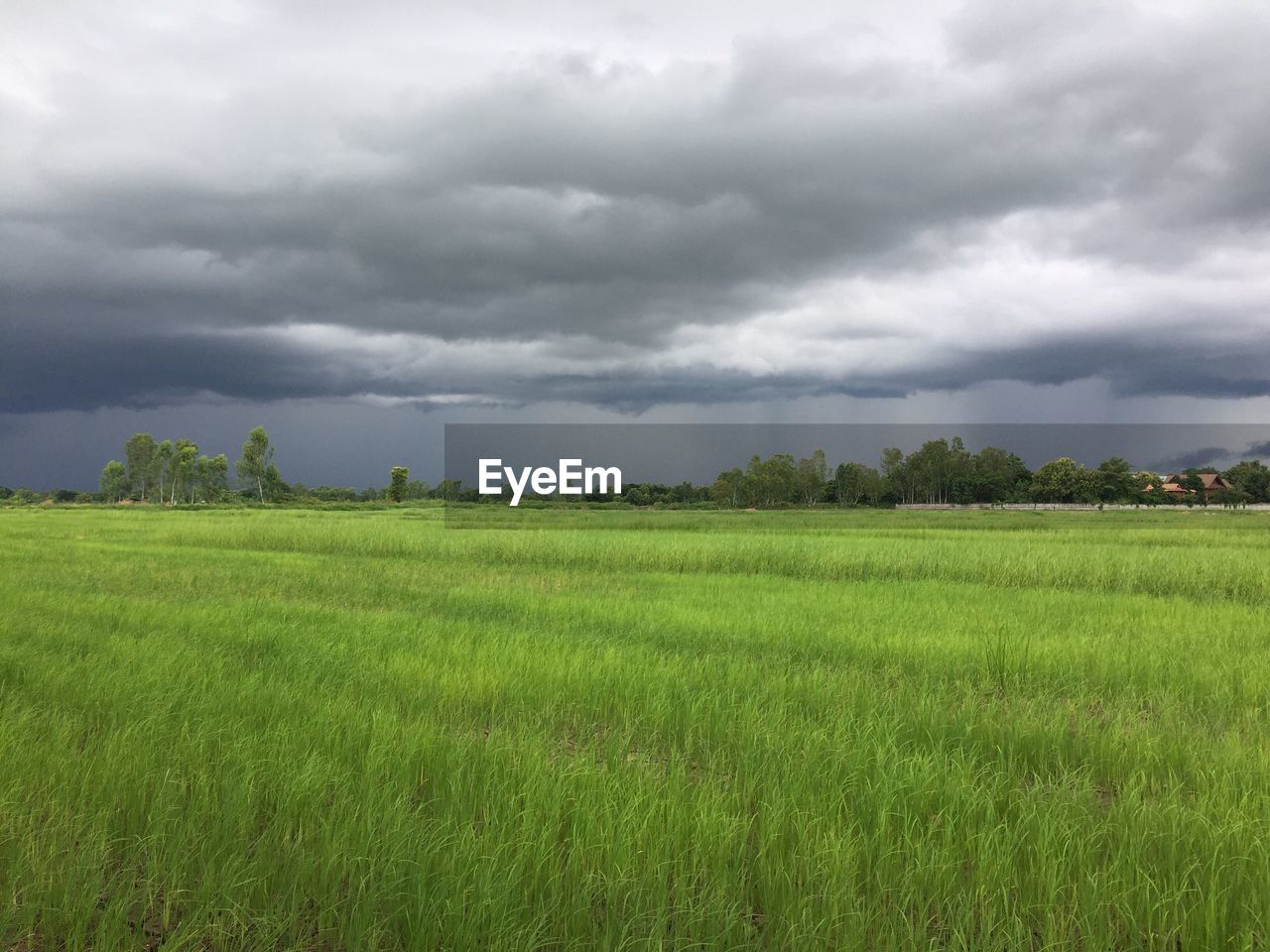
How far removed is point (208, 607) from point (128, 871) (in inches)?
287

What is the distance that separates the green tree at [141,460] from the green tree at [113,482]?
238 inches

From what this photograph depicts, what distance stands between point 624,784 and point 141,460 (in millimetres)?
113680

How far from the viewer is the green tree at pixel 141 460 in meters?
93.6

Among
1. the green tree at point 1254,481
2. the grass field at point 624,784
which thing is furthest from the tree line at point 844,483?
the grass field at point 624,784

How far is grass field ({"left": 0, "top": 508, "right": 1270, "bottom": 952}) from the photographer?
8.15 ft

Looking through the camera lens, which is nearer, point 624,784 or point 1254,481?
point 624,784

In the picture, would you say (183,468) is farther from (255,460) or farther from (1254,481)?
(1254,481)

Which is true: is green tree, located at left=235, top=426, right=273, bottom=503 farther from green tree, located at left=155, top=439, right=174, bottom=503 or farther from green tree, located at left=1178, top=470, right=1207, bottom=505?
green tree, located at left=1178, top=470, right=1207, bottom=505

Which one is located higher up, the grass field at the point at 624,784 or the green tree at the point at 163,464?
the green tree at the point at 163,464

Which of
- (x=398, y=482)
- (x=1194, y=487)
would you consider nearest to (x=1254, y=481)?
(x=1194, y=487)

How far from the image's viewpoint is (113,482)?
100 m

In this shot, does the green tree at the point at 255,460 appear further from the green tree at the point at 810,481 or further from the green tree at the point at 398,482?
the green tree at the point at 810,481

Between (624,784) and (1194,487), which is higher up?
(1194,487)

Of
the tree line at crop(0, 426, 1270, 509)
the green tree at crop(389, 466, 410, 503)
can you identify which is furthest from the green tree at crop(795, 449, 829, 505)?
the green tree at crop(389, 466, 410, 503)
